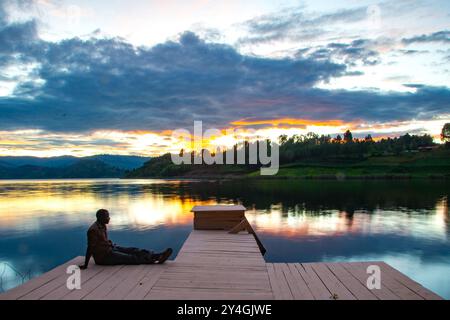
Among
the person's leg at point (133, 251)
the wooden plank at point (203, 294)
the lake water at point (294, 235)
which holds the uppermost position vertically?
the person's leg at point (133, 251)

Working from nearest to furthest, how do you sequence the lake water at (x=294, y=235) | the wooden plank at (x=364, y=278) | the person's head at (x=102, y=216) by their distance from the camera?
the wooden plank at (x=364, y=278)
the person's head at (x=102, y=216)
the lake water at (x=294, y=235)

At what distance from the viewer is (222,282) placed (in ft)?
31.1

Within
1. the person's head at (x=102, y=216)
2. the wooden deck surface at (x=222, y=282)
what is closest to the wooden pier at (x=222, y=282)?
the wooden deck surface at (x=222, y=282)

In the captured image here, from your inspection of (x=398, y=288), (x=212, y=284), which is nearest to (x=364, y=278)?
(x=398, y=288)

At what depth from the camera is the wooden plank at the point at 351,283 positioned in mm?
9175

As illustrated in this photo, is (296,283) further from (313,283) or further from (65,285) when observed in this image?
(65,285)

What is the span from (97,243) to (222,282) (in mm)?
4278

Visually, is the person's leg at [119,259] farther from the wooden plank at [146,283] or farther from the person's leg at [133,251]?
the wooden plank at [146,283]

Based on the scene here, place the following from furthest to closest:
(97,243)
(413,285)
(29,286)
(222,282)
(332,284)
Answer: (97,243)
(332,284)
(413,285)
(222,282)
(29,286)

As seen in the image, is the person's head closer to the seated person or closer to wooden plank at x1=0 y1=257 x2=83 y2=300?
the seated person

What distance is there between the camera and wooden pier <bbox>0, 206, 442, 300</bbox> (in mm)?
8586
